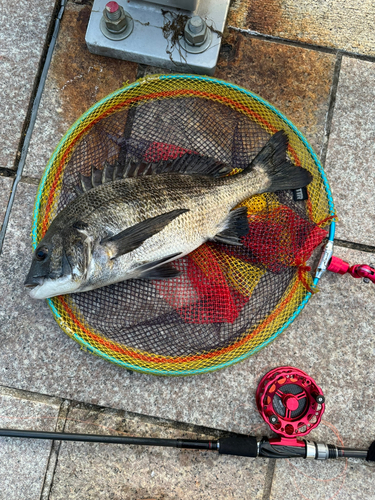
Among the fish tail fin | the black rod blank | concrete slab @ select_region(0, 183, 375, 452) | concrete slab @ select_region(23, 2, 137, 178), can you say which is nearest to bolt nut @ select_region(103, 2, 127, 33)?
concrete slab @ select_region(23, 2, 137, 178)

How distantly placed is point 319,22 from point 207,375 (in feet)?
8.74

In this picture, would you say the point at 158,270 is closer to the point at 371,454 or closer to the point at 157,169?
the point at 157,169

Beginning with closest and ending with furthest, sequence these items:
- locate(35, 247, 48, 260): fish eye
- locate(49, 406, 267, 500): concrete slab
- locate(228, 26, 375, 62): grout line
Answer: locate(35, 247, 48, 260): fish eye
locate(49, 406, 267, 500): concrete slab
locate(228, 26, 375, 62): grout line

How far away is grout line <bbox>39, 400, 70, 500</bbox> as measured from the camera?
262 cm

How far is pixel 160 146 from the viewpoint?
2.61m

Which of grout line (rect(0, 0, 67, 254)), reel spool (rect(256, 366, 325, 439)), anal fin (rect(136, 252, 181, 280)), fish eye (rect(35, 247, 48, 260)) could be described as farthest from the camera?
grout line (rect(0, 0, 67, 254))

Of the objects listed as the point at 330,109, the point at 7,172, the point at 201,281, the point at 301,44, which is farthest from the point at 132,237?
the point at 301,44

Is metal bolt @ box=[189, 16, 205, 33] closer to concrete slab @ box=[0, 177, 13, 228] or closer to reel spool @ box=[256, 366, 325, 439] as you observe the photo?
concrete slab @ box=[0, 177, 13, 228]

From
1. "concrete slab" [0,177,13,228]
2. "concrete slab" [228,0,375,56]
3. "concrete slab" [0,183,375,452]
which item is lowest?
"concrete slab" [0,183,375,452]

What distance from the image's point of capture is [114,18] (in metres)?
2.53

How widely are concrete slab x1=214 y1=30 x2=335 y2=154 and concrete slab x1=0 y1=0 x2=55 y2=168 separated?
132 cm

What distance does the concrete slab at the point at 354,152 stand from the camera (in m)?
2.82

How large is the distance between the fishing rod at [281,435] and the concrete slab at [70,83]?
182 cm

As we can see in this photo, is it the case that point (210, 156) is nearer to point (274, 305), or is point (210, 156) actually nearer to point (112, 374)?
point (274, 305)
